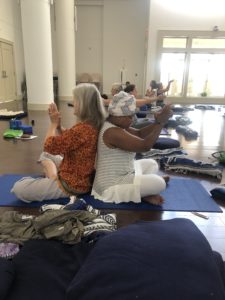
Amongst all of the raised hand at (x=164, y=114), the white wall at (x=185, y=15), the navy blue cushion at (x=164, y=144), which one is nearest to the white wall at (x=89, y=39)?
the white wall at (x=185, y=15)

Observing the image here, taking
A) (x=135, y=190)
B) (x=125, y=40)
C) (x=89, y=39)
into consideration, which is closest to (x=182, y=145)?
(x=135, y=190)

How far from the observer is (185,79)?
12156mm

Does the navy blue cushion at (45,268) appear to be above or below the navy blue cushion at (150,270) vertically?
below

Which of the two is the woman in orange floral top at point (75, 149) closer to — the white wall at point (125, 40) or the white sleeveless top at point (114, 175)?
the white sleeveless top at point (114, 175)

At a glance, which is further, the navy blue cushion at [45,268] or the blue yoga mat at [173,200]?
the blue yoga mat at [173,200]

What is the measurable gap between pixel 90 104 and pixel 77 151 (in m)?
0.34

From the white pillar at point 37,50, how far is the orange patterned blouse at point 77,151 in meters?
6.14

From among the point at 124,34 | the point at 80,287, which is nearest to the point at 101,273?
the point at 80,287

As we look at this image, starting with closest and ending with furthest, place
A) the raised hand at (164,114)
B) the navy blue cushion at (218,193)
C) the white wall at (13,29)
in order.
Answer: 1. the raised hand at (164,114)
2. the navy blue cushion at (218,193)
3. the white wall at (13,29)

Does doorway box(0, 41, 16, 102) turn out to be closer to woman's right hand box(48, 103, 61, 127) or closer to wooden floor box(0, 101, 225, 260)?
wooden floor box(0, 101, 225, 260)

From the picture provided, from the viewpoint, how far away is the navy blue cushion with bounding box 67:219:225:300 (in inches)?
39.0

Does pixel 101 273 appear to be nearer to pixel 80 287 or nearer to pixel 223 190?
pixel 80 287

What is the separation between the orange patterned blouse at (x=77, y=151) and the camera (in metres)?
1.83

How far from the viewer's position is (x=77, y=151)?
192 cm
